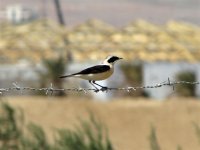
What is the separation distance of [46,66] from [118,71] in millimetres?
4469

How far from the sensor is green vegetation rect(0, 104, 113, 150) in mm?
17922

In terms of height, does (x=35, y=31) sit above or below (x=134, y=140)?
above

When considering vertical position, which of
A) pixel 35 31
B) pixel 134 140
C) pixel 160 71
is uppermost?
pixel 35 31

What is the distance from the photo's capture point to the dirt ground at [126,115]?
39438mm

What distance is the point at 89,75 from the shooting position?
810 cm

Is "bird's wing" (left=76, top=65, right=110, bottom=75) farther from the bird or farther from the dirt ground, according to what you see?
the dirt ground

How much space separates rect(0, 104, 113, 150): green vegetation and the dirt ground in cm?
1431

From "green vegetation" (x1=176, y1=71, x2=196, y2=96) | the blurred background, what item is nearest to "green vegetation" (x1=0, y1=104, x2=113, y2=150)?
the blurred background

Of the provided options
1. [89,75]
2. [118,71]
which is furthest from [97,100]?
[89,75]

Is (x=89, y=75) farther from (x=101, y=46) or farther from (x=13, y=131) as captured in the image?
(x=101, y=46)

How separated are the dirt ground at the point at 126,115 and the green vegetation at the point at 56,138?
14.3 meters

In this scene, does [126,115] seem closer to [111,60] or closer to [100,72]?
[111,60]

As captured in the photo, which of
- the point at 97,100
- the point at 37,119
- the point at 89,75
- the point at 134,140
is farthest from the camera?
the point at 97,100

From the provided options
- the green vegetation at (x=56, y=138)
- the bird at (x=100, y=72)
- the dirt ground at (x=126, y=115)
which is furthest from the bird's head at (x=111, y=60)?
the dirt ground at (x=126, y=115)
